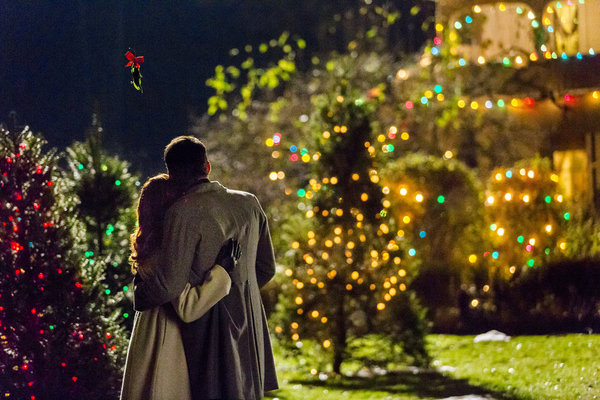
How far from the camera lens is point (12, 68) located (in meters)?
13.9

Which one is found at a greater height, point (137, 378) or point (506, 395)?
point (137, 378)

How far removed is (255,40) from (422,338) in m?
17.0

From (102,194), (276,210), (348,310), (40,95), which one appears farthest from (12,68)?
(348,310)

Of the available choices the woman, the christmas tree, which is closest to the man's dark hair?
the woman

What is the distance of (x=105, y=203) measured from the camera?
8617mm

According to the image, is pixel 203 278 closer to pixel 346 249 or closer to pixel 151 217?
pixel 151 217

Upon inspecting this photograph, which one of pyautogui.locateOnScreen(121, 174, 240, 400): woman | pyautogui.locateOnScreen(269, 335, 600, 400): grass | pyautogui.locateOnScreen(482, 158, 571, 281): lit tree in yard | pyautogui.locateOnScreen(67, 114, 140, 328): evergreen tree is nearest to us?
pyautogui.locateOnScreen(121, 174, 240, 400): woman

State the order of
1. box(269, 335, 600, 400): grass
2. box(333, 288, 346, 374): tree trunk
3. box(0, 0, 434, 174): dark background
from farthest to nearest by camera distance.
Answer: box(0, 0, 434, 174): dark background < box(333, 288, 346, 374): tree trunk < box(269, 335, 600, 400): grass

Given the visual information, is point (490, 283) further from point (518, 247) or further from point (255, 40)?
point (255, 40)

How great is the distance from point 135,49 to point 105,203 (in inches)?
469

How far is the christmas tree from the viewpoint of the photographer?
281 inches

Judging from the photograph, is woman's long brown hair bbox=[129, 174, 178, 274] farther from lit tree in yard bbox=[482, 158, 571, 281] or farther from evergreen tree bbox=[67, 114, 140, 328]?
lit tree in yard bbox=[482, 158, 571, 281]

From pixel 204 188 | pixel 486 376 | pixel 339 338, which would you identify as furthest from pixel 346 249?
pixel 204 188

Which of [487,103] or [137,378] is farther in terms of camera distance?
[487,103]
